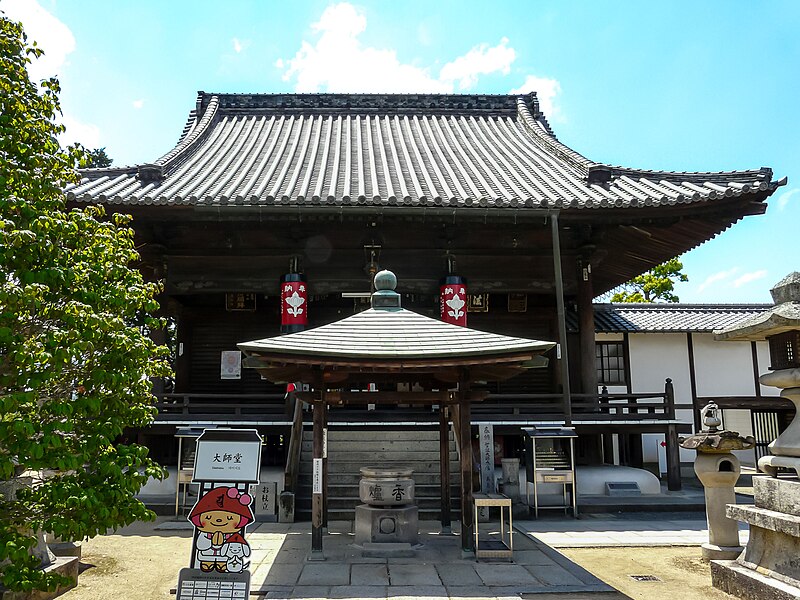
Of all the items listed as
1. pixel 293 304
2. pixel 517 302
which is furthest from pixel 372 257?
pixel 517 302

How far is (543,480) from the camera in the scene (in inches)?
422

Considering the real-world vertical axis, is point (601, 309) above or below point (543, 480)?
above

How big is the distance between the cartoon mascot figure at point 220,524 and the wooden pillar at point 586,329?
9334mm

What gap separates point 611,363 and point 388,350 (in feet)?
44.3

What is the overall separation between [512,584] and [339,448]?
5507mm

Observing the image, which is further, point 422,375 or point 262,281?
point 262,281

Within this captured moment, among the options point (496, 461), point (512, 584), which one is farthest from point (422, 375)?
point (496, 461)

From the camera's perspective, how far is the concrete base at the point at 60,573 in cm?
586

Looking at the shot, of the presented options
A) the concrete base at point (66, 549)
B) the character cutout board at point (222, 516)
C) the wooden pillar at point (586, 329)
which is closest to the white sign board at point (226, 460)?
the character cutout board at point (222, 516)

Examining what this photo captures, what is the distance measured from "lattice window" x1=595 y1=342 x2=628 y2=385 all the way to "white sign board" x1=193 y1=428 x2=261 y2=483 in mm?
14703

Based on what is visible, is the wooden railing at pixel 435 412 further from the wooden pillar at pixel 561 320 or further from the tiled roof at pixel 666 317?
the tiled roof at pixel 666 317

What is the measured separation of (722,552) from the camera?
7.52 meters

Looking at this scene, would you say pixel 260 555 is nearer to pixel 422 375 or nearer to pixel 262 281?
pixel 422 375

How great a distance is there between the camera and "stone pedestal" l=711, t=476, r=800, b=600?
5949mm
